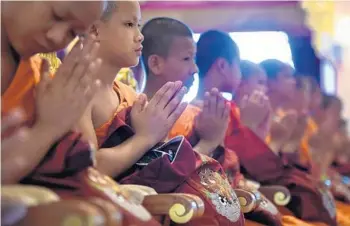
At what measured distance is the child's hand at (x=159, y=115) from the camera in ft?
2.98

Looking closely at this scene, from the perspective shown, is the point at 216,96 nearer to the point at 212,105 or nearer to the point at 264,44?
the point at 212,105

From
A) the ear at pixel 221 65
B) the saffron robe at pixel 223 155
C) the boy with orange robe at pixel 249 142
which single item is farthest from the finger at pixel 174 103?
the ear at pixel 221 65

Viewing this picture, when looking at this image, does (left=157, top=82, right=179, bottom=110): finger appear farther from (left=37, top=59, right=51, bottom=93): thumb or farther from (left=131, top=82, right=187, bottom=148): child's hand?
(left=37, top=59, right=51, bottom=93): thumb

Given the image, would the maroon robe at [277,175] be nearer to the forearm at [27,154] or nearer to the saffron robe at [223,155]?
the saffron robe at [223,155]

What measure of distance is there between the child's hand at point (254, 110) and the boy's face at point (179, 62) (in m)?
0.23

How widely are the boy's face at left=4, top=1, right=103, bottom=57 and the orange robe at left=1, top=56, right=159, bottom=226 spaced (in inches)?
1.7

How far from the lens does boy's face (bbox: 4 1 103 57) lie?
0.69 m

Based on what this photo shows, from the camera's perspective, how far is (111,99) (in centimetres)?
101

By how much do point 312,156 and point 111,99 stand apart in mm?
703

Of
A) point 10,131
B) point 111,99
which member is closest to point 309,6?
point 111,99

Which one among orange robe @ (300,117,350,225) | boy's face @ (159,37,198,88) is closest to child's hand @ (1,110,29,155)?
boy's face @ (159,37,198,88)

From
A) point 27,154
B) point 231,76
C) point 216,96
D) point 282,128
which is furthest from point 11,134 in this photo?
point 282,128

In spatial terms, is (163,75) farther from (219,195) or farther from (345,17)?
(345,17)

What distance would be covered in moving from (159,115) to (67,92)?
0.24m
